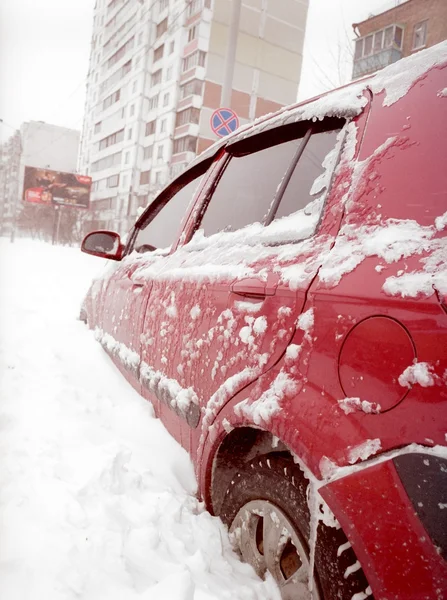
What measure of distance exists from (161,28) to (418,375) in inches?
1707

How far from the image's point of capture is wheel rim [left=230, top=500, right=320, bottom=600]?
3.62 ft

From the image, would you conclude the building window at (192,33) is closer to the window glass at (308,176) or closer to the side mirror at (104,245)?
the side mirror at (104,245)

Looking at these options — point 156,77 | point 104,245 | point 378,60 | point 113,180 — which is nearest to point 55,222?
point 113,180

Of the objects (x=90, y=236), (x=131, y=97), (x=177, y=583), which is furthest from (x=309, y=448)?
(x=131, y=97)

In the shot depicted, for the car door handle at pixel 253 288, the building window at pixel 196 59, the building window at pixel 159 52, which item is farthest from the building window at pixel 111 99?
the car door handle at pixel 253 288

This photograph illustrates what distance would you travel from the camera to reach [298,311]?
3.78 ft

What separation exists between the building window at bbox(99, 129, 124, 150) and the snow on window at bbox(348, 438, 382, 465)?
49.8 meters

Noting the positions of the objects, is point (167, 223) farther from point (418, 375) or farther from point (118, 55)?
point (118, 55)

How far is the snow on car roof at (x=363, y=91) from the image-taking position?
1185 mm

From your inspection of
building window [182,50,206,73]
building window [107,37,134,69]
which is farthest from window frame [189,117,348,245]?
building window [107,37,134,69]

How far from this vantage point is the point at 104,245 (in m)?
3.38

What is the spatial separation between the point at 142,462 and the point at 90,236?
79.6 inches

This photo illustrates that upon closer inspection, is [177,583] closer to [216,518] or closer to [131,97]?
[216,518]

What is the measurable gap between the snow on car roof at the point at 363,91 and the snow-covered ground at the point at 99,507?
1.28 m
